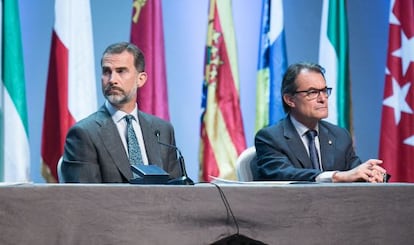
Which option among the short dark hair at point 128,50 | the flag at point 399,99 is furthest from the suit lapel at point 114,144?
the flag at point 399,99

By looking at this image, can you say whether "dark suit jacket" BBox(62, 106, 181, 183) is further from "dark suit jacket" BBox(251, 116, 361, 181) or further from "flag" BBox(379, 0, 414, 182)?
"flag" BBox(379, 0, 414, 182)

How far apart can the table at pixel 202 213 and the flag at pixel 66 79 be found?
2147 mm

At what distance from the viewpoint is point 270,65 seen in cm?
471

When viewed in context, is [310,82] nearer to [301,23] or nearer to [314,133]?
[314,133]

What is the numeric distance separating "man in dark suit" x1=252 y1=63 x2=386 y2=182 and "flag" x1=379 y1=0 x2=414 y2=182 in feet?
3.63

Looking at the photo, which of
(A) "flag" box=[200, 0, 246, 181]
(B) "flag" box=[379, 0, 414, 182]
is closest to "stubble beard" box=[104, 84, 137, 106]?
(A) "flag" box=[200, 0, 246, 181]

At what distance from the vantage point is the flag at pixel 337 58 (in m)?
4.73

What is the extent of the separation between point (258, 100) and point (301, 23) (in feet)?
2.89

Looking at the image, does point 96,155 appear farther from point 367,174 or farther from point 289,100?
point 367,174

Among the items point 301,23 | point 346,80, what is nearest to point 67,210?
point 346,80

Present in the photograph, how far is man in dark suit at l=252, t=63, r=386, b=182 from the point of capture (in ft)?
11.5

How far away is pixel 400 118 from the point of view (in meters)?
4.71

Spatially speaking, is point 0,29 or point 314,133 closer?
point 314,133

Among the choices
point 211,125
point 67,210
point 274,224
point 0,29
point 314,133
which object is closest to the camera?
point 67,210
